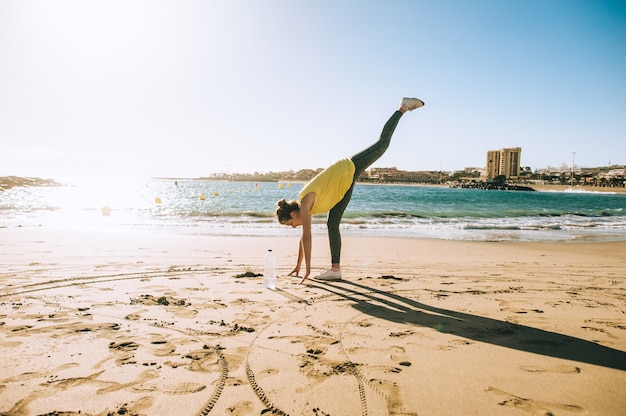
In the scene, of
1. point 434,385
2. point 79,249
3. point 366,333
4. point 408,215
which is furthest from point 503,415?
point 408,215

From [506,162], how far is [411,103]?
197035 millimetres

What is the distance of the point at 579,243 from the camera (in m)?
11.1

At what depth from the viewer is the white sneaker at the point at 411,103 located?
18.4ft

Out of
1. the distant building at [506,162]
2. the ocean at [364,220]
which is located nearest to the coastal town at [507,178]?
the distant building at [506,162]

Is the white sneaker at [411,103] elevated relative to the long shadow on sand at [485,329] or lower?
elevated

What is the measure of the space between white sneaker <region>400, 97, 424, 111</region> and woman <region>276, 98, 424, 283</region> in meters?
→ 0.36

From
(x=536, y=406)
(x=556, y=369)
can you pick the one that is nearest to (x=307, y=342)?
(x=536, y=406)

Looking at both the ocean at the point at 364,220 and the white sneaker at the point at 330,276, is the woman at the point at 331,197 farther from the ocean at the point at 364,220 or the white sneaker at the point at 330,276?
the ocean at the point at 364,220

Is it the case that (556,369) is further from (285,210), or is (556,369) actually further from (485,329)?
(285,210)

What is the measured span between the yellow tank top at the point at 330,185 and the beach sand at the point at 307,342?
1165mm

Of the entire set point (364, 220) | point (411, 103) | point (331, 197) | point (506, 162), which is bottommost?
point (364, 220)

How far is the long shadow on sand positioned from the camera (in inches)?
106

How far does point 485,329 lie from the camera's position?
128 inches

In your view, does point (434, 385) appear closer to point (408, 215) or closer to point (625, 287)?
point (625, 287)
